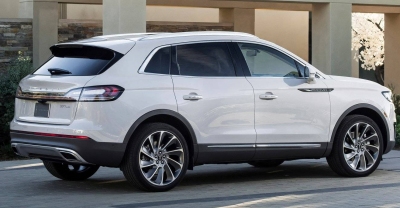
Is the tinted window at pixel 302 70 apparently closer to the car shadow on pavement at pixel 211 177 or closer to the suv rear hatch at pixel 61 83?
the car shadow on pavement at pixel 211 177

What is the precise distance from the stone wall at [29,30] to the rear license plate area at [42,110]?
906cm

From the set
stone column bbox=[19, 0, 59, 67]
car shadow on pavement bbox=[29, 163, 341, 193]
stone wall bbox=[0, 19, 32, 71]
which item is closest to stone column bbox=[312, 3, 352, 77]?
stone column bbox=[19, 0, 59, 67]

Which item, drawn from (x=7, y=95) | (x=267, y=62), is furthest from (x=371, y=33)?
(x=267, y=62)

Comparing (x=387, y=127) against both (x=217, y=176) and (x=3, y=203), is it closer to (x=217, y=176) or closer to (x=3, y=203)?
(x=217, y=176)

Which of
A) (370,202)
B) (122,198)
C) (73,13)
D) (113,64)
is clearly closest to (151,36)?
(113,64)

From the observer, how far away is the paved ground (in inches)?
346

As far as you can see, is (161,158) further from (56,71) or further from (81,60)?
(56,71)

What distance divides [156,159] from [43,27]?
10.4m

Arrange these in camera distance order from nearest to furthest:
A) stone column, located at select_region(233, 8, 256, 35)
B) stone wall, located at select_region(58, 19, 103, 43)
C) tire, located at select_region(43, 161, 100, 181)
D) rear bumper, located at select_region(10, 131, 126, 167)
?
rear bumper, located at select_region(10, 131, 126, 167) < tire, located at select_region(43, 161, 100, 181) < stone wall, located at select_region(58, 19, 103, 43) < stone column, located at select_region(233, 8, 256, 35)

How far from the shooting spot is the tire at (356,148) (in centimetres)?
1074

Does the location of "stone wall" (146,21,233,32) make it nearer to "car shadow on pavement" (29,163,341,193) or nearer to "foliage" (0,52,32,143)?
"foliage" (0,52,32,143)

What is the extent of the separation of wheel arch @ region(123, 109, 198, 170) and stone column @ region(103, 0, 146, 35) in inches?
248

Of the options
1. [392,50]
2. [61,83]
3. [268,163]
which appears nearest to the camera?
[61,83]

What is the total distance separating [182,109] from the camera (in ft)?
31.3
